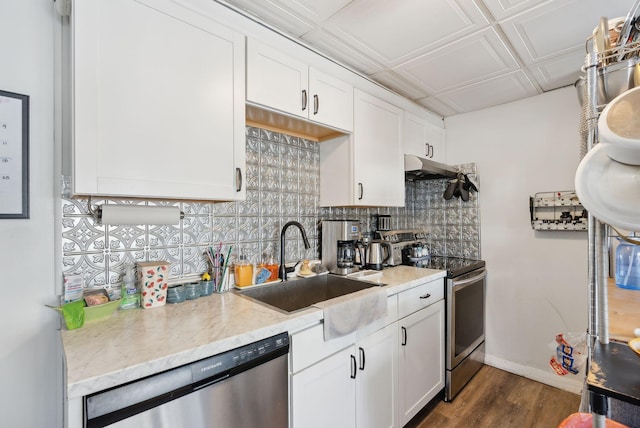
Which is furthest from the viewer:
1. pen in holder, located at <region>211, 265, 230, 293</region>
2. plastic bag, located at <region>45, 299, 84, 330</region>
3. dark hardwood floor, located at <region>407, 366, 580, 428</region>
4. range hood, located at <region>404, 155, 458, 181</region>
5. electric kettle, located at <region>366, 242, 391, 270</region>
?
range hood, located at <region>404, 155, 458, 181</region>

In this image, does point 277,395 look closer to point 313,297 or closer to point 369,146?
point 313,297

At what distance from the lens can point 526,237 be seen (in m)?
2.50

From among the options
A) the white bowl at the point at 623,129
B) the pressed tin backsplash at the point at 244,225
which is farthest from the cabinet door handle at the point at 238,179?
the white bowl at the point at 623,129

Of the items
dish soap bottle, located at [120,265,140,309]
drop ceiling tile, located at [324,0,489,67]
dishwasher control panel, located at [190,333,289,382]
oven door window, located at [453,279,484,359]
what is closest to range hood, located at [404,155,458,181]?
drop ceiling tile, located at [324,0,489,67]

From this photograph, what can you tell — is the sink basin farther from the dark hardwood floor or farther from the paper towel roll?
the dark hardwood floor

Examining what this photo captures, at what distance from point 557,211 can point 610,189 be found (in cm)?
217

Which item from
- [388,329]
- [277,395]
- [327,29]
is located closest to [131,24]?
[327,29]

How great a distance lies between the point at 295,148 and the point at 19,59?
133 centimetres

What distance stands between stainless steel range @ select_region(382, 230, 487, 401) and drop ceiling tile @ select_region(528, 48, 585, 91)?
1480mm


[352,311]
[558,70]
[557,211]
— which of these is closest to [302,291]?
[352,311]

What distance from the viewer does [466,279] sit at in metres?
2.35

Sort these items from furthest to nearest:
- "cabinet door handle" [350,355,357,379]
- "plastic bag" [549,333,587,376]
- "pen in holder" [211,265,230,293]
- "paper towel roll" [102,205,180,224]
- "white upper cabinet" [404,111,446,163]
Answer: "white upper cabinet" [404,111,446,163] < "pen in holder" [211,265,230,293] < "cabinet door handle" [350,355,357,379] < "paper towel roll" [102,205,180,224] < "plastic bag" [549,333,587,376]

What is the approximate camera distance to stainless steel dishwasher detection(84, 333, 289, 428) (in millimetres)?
794

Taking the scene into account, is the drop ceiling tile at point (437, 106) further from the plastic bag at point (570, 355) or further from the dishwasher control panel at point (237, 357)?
the dishwasher control panel at point (237, 357)
